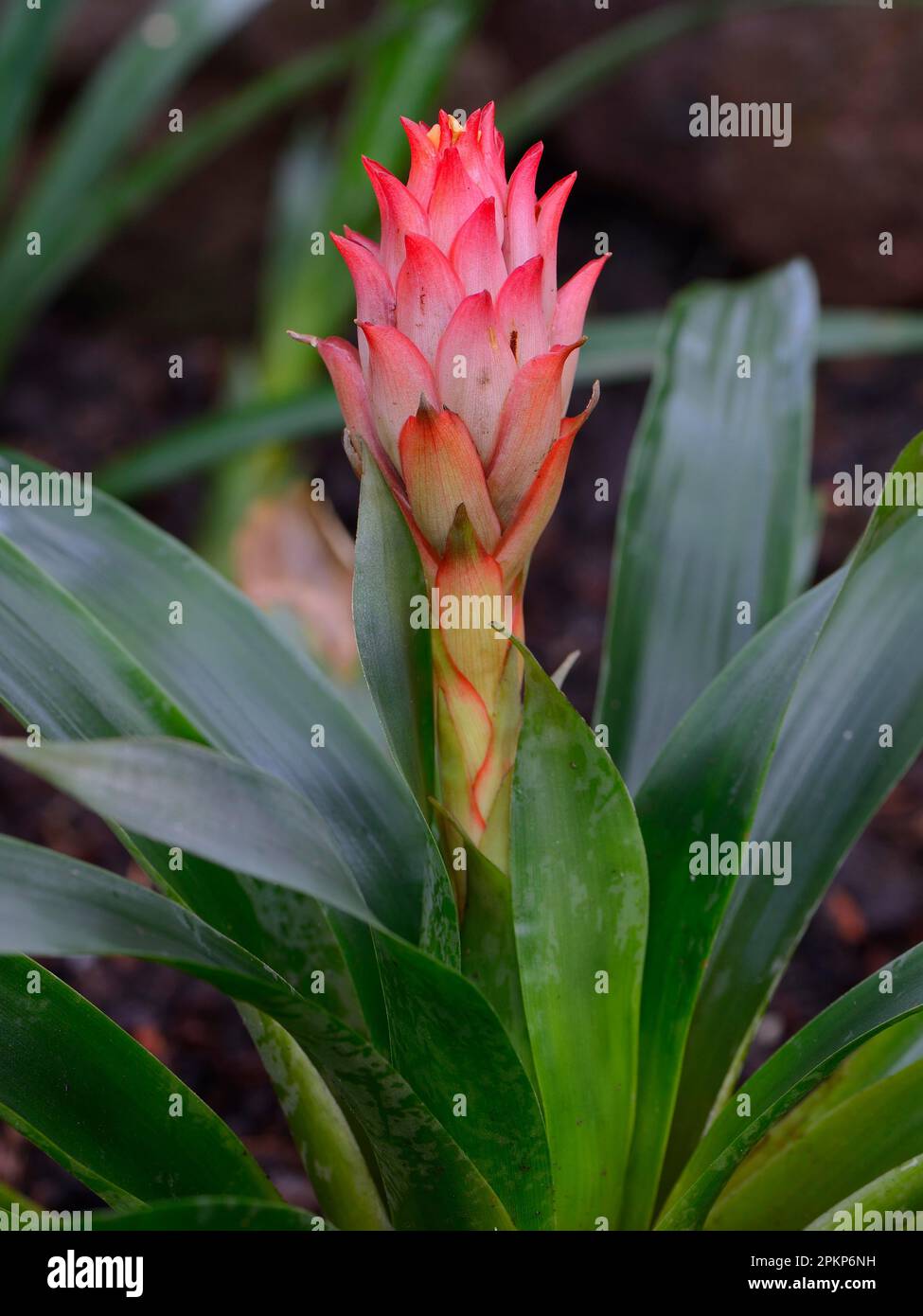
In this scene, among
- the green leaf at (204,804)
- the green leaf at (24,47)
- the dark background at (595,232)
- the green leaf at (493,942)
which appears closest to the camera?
the green leaf at (204,804)

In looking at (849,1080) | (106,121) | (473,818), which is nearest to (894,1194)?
(849,1080)

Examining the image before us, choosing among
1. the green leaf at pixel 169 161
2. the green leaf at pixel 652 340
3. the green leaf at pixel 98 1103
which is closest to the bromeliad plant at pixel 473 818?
the green leaf at pixel 98 1103

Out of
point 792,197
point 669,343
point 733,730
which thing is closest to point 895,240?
point 792,197

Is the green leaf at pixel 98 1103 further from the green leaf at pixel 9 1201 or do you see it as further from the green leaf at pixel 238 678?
the green leaf at pixel 238 678

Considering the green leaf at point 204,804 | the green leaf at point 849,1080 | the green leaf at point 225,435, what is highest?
the green leaf at point 225,435

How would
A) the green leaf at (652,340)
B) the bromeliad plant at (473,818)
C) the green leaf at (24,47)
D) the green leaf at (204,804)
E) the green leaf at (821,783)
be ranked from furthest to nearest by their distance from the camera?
the green leaf at (24,47) → the green leaf at (652,340) → the green leaf at (821,783) → the bromeliad plant at (473,818) → the green leaf at (204,804)

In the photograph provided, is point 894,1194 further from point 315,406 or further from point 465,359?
point 315,406

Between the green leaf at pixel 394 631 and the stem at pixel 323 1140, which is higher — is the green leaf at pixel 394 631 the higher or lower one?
the higher one
